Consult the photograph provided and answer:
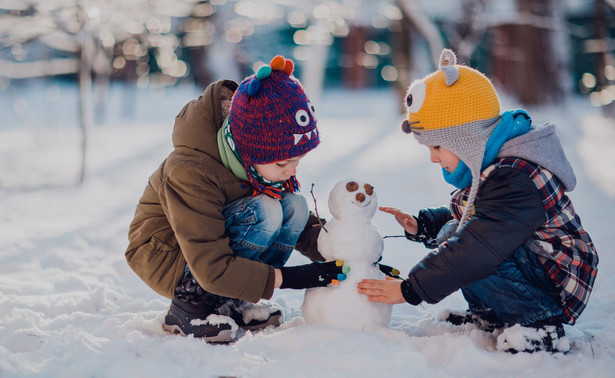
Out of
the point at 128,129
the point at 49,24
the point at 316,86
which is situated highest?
the point at 49,24

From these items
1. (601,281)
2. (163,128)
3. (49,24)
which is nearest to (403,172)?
(601,281)

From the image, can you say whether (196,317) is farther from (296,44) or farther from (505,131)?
(296,44)

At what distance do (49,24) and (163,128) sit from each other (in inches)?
151

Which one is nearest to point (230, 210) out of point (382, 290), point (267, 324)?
point (267, 324)

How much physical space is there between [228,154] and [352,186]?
0.45 meters

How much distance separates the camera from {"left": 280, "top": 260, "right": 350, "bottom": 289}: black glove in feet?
6.01

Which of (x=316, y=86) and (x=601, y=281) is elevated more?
(x=316, y=86)

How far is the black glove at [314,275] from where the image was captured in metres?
1.83

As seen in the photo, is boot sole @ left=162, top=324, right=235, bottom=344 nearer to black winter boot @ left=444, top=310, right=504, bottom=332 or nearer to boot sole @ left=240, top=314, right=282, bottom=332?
boot sole @ left=240, top=314, right=282, bottom=332

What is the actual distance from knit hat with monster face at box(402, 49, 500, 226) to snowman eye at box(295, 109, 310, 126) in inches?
14.2

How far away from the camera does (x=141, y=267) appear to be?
2.03 meters

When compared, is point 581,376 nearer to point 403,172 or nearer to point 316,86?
point 403,172

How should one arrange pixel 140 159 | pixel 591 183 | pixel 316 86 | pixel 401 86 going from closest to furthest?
pixel 591 183 < pixel 140 159 < pixel 316 86 < pixel 401 86

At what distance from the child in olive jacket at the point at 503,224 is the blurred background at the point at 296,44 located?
6.51 feet
